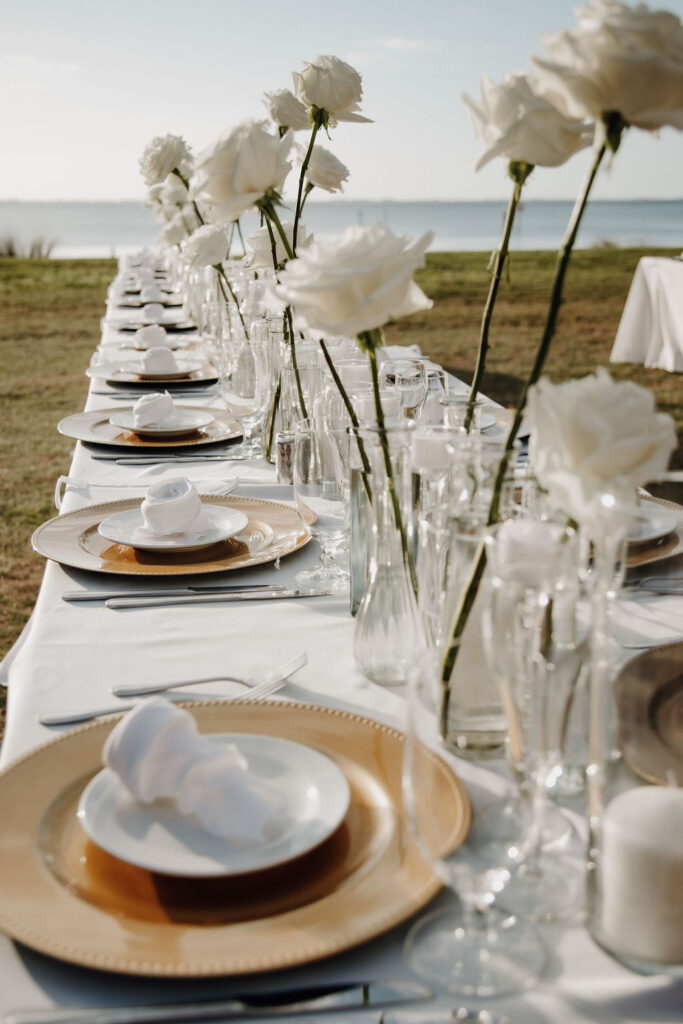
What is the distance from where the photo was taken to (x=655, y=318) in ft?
26.1

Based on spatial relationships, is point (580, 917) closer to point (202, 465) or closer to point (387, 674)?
point (387, 674)

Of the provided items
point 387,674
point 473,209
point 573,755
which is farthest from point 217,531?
point 473,209

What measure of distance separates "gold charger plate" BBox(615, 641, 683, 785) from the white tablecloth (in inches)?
279

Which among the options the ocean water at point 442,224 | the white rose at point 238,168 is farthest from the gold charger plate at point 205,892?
the ocean water at point 442,224

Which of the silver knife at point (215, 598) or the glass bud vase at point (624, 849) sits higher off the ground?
the glass bud vase at point (624, 849)

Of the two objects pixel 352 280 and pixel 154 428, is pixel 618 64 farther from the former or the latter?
pixel 154 428

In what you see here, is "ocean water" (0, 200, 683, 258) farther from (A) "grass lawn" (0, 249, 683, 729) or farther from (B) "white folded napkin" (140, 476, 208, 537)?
(B) "white folded napkin" (140, 476, 208, 537)

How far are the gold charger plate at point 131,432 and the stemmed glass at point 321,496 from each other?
794 mm

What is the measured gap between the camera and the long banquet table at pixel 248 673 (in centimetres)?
66

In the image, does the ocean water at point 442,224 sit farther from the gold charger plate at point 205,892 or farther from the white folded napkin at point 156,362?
the gold charger plate at point 205,892

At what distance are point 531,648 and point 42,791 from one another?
1.49 ft

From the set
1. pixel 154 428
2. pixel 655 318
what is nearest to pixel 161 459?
pixel 154 428

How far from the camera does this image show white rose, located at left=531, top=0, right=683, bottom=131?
694 mm

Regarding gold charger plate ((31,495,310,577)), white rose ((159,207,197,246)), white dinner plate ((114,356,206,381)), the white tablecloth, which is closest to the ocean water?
the white tablecloth
